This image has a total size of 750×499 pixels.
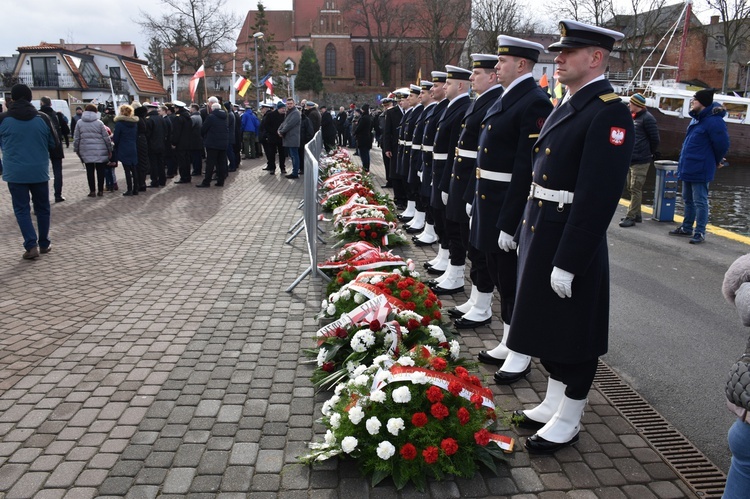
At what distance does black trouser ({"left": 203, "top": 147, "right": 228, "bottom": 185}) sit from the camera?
1577cm

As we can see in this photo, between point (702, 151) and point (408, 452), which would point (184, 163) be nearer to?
point (702, 151)

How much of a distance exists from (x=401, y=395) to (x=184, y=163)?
14.4m

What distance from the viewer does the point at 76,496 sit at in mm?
3146

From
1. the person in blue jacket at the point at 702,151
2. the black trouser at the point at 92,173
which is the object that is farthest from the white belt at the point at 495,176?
the black trouser at the point at 92,173

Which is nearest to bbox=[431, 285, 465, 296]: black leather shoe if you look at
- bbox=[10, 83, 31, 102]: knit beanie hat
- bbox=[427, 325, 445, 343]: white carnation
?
bbox=[427, 325, 445, 343]: white carnation

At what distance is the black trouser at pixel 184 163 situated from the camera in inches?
643

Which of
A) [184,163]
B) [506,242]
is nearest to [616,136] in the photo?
Answer: [506,242]

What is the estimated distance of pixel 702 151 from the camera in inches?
360

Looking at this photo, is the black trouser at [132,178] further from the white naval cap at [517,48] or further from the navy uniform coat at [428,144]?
the white naval cap at [517,48]

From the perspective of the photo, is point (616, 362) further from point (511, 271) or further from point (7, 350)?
point (7, 350)

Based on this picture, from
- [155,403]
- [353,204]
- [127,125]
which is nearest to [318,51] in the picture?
[127,125]

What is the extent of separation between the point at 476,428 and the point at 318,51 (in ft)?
278

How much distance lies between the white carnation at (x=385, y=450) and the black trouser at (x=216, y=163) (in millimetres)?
13535

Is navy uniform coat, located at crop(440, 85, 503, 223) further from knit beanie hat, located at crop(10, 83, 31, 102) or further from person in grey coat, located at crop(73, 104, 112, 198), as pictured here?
person in grey coat, located at crop(73, 104, 112, 198)
